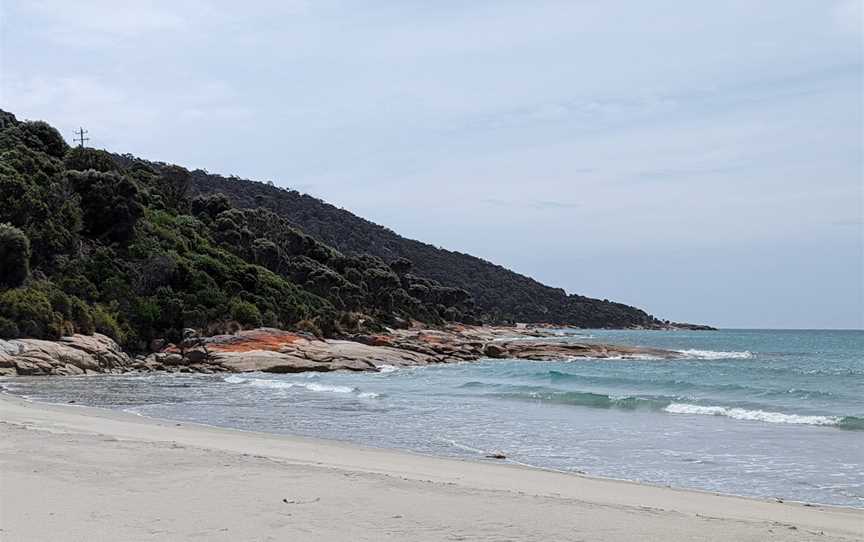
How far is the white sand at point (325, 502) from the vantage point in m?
6.38

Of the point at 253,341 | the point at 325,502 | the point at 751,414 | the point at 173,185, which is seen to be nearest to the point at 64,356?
the point at 253,341

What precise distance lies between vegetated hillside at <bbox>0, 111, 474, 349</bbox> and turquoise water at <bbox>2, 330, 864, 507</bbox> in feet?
27.5

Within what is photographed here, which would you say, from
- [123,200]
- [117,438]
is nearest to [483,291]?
[123,200]

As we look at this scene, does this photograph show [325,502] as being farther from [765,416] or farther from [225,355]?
[225,355]

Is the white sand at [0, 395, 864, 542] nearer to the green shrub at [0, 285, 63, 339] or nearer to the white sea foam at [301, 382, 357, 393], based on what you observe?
the white sea foam at [301, 382, 357, 393]

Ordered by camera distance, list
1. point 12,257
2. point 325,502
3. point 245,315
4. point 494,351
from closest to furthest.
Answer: point 325,502
point 12,257
point 245,315
point 494,351

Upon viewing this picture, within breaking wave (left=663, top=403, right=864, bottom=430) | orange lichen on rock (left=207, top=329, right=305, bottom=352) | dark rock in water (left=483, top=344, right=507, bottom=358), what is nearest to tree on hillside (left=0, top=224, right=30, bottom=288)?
orange lichen on rock (left=207, top=329, right=305, bottom=352)

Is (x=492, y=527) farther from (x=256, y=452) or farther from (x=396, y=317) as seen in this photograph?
(x=396, y=317)

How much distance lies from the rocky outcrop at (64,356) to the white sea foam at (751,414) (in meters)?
24.9

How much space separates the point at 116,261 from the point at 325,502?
46379mm

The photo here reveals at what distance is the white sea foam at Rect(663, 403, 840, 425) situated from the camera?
20.7 metres

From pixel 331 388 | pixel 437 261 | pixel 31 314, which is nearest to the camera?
pixel 331 388

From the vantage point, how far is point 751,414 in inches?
883

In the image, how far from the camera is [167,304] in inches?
1853
